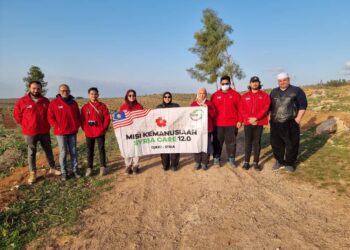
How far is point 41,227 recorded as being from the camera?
5.09m

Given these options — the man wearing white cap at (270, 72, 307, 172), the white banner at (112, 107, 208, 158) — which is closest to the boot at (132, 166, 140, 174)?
the white banner at (112, 107, 208, 158)

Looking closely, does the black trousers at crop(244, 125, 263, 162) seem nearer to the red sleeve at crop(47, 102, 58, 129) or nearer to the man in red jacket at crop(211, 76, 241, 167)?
the man in red jacket at crop(211, 76, 241, 167)

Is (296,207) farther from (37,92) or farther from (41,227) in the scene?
(37,92)

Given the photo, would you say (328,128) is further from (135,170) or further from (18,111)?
(18,111)

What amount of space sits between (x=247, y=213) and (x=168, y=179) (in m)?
2.60

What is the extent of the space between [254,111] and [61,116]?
16.1 feet

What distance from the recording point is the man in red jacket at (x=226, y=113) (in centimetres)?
768

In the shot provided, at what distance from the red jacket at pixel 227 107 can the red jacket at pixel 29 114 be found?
4542mm

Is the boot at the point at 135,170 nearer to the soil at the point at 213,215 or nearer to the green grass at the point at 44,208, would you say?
the soil at the point at 213,215

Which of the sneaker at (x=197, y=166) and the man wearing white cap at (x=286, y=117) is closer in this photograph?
the man wearing white cap at (x=286, y=117)

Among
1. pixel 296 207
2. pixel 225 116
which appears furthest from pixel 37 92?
pixel 296 207

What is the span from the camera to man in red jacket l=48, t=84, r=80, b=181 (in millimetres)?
7129

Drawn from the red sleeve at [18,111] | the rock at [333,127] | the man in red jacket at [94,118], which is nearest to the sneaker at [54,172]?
the man in red jacket at [94,118]

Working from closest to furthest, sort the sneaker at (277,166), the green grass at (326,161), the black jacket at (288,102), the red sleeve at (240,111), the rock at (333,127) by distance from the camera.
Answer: the green grass at (326,161), the black jacket at (288,102), the red sleeve at (240,111), the sneaker at (277,166), the rock at (333,127)
